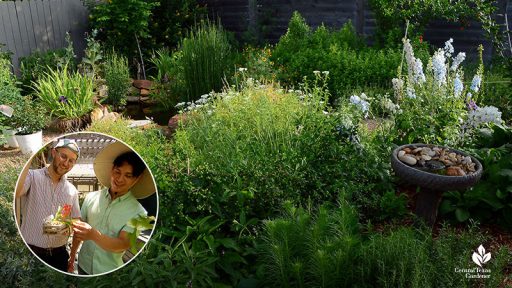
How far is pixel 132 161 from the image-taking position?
1.65m

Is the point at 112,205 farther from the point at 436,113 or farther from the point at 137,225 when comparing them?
the point at 436,113

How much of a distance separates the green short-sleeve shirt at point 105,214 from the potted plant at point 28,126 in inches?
209

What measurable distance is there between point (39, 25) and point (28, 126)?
133 inches

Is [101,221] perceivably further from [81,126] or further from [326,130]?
[81,126]

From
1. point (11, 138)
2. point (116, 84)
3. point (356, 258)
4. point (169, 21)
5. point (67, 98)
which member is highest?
point (356, 258)

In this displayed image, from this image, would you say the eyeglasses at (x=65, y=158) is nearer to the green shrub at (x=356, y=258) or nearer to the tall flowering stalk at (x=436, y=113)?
the green shrub at (x=356, y=258)

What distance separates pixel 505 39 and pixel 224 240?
23.5ft

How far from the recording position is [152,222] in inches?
68.2

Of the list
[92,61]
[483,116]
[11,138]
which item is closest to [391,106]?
[483,116]

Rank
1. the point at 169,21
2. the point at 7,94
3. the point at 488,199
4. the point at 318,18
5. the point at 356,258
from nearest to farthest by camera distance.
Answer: the point at 356,258
the point at 488,199
the point at 7,94
the point at 318,18
the point at 169,21

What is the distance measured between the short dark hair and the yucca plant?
604 cm

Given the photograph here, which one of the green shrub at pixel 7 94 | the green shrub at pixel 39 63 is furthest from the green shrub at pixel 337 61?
the green shrub at pixel 7 94

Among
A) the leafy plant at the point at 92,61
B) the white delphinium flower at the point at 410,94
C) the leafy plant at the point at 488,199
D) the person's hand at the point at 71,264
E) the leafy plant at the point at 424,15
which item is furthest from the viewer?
the leafy plant at the point at 92,61

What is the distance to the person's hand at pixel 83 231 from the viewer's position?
1.60 m
